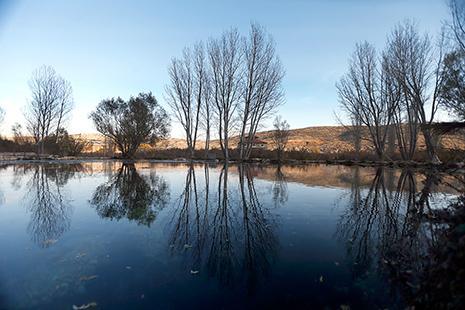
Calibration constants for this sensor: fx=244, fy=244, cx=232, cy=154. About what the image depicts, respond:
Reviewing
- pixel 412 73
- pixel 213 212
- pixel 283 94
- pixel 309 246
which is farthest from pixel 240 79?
pixel 309 246

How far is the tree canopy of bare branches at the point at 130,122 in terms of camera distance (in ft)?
117

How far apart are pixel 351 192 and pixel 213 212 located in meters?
5.61

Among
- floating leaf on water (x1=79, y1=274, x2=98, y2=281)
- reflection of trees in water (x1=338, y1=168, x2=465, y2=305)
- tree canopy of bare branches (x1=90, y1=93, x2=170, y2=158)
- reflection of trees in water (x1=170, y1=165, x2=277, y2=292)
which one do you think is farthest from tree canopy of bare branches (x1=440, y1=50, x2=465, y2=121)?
tree canopy of bare branches (x1=90, y1=93, x2=170, y2=158)

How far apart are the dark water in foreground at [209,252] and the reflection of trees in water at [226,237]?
22mm

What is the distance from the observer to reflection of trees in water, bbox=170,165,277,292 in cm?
337

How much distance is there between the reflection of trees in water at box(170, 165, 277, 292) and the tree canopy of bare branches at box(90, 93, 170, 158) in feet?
102

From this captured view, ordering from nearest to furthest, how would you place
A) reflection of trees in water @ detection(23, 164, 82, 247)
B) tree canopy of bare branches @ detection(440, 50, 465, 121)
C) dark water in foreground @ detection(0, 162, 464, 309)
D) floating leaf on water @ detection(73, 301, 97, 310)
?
floating leaf on water @ detection(73, 301, 97, 310) → dark water in foreground @ detection(0, 162, 464, 309) → reflection of trees in water @ detection(23, 164, 82, 247) → tree canopy of bare branches @ detection(440, 50, 465, 121)

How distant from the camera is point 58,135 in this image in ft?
127

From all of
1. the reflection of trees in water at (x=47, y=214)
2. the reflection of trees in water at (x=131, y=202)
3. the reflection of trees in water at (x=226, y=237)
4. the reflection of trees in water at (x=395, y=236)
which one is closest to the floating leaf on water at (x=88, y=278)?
the reflection of trees in water at (x=226, y=237)

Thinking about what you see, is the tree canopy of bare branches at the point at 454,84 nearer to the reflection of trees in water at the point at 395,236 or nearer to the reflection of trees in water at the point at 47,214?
the reflection of trees in water at the point at 395,236

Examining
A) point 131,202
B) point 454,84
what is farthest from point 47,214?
point 454,84

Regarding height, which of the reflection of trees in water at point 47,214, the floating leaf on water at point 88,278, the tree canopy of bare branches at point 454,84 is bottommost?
the floating leaf on water at point 88,278

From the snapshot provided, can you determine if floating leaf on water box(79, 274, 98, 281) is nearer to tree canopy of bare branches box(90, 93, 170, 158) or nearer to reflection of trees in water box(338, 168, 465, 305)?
reflection of trees in water box(338, 168, 465, 305)

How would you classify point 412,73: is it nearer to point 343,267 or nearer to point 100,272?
point 343,267
